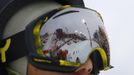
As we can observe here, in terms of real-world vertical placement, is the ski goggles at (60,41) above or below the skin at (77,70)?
above

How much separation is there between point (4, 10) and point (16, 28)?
70 millimetres

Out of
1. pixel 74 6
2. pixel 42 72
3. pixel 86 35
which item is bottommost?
pixel 42 72

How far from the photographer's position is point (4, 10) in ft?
4.32

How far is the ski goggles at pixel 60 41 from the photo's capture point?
1281 mm

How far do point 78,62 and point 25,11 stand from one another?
9.6 inches

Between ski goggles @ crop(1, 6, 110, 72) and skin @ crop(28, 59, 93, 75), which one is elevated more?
ski goggles @ crop(1, 6, 110, 72)

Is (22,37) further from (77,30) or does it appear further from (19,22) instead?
(77,30)

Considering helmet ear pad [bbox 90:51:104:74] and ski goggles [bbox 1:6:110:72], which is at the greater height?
ski goggles [bbox 1:6:110:72]

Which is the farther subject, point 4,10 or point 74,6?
point 74,6

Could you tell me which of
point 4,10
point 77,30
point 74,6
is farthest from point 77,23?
point 4,10

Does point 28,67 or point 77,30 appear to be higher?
point 77,30

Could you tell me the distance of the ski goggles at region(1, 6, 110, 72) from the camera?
128 centimetres

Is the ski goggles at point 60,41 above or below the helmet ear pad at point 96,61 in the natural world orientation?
above

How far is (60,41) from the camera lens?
1.31m
